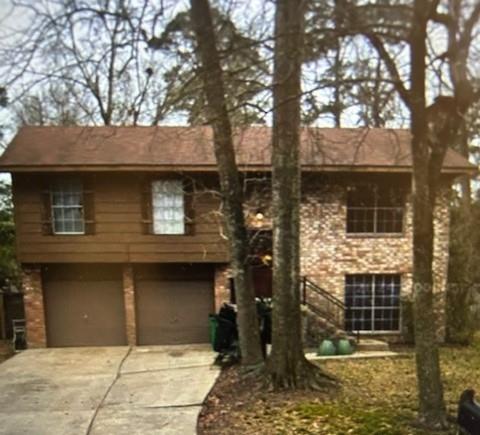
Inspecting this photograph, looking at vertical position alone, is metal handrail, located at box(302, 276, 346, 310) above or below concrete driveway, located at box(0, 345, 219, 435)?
above

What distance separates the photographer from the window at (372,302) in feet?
44.2

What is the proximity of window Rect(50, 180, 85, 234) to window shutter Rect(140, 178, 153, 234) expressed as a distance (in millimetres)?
1683

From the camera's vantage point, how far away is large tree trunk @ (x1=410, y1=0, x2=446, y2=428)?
5.52 meters

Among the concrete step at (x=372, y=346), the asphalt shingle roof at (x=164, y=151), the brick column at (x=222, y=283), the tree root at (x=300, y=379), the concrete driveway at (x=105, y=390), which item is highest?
the asphalt shingle roof at (x=164, y=151)

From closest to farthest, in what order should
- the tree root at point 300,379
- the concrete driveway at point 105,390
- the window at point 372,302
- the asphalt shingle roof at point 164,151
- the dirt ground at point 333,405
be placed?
the dirt ground at point 333,405, the concrete driveway at point 105,390, the tree root at point 300,379, the asphalt shingle roof at point 164,151, the window at point 372,302

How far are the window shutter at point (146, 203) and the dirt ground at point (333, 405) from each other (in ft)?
16.2

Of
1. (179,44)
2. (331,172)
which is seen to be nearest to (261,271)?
(331,172)

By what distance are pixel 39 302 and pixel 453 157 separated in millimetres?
12681

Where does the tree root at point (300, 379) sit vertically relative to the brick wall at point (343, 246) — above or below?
below

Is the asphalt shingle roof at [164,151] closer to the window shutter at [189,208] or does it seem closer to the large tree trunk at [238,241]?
the window shutter at [189,208]

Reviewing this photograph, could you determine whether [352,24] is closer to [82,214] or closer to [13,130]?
[82,214]

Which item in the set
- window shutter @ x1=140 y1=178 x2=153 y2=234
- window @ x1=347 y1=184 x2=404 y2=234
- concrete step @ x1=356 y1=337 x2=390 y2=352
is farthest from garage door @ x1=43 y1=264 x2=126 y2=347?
window @ x1=347 y1=184 x2=404 y2=234

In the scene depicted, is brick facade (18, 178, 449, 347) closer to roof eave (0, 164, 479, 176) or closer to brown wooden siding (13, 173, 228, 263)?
brown wooden siding (13, 173, 228, 263)

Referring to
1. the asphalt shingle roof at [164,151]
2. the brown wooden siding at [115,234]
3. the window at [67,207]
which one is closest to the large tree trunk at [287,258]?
the asphalt shingle roof at [164,151]
